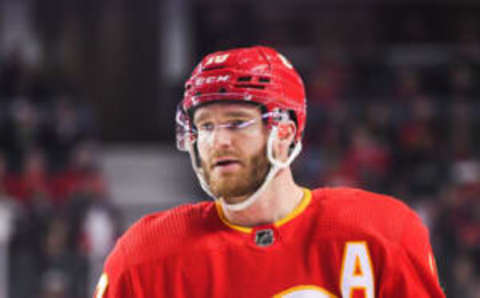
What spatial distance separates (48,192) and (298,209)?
4446 mm

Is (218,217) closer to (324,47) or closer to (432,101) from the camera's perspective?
(432,101)

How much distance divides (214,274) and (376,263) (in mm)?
336

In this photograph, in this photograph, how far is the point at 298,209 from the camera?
1.82 metres

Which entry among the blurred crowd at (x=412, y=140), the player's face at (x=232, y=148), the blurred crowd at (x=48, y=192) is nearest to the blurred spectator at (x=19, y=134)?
the blurred crowd at (x=48, y=192)

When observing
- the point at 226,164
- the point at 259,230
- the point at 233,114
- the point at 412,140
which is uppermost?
the point at 233,114

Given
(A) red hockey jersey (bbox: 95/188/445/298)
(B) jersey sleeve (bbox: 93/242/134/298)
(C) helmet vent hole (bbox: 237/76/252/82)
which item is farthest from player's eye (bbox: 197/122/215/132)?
(B) jersey sleeve (bbox: 93/242/134/298)

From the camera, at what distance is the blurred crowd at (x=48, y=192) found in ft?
15.7

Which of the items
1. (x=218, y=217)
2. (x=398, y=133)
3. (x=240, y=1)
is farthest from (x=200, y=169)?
(x=240, y=1)

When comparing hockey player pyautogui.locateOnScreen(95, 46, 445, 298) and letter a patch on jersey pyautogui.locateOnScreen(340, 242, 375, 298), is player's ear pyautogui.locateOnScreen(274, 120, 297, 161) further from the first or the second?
letter a patch on jersey pyautogui.locateOnScreen(340, 242, 375, 298)

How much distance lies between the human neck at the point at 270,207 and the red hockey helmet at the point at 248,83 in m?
0.11

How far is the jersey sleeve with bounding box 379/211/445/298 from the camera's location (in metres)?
1.68

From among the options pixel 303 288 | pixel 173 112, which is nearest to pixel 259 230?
pixel 303 288

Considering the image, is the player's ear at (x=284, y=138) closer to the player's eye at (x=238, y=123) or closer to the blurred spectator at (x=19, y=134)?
the player's eye at (x=238, y=123)

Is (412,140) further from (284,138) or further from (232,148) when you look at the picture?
(232,148)
